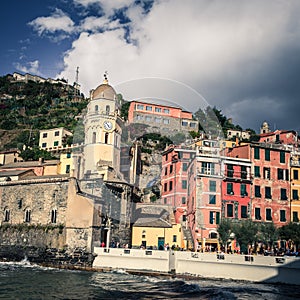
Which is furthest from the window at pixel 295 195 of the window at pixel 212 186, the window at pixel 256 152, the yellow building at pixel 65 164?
the yellow building at pixel 65 164

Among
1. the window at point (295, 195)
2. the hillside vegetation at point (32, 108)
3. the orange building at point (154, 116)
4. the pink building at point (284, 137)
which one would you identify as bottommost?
Result: the window at point (295, 195)

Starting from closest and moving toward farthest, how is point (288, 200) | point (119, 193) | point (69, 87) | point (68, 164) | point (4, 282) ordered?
point (4, 282)
point (119, 193)
point (288, 200)
point (68, 164)
point (69, 87)

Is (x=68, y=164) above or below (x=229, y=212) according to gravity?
above

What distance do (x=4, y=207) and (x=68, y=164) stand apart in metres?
11.9

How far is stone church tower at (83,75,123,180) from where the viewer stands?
43844 millimetres

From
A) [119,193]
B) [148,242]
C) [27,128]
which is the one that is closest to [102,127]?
[119,193]

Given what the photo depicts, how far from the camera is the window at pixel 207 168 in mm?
42781

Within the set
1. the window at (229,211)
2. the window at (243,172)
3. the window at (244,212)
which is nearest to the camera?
the window at (229,211)

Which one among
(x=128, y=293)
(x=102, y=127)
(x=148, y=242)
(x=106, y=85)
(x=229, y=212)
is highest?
(x=106, y=85)

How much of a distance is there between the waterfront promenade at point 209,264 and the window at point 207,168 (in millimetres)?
10757

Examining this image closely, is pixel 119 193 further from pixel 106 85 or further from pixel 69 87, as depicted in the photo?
pixel 69 87

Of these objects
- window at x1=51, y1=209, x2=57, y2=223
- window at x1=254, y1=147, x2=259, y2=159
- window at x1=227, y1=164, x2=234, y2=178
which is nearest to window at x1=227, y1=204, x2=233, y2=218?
window at x1=227, y1=164, x2=234, y2=178

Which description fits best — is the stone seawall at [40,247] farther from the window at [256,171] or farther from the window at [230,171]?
the window at [256,171]

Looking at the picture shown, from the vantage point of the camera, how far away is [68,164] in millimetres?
56469
